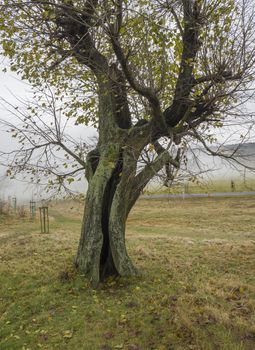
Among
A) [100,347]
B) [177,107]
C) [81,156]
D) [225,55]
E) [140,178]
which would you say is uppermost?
[225,55]

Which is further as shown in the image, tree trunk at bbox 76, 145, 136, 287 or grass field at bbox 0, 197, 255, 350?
tree trunk at bbox 76, 145, 136, 287

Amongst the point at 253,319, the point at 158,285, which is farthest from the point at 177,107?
the point at 253,319

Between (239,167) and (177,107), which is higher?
(177,107)

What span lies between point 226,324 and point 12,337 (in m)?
3.54

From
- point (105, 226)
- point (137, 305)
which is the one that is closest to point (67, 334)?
point (137, 305)

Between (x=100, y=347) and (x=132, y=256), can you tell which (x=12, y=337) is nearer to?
(x=100, y=347)

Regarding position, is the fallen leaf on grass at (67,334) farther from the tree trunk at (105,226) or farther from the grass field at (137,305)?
the tree trunk at (105,226)

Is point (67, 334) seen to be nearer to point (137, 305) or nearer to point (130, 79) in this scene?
point (137, 305)

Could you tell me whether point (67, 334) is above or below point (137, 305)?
below

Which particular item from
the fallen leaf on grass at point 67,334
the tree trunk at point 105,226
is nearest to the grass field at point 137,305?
the fallen leaf on grass at point 67,334

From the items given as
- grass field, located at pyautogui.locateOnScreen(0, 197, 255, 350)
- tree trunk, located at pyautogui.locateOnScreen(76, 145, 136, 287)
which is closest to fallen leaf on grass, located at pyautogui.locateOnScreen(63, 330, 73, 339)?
grass field, located at pyautogui.locateOnScreen(0, 197, 255, 350)

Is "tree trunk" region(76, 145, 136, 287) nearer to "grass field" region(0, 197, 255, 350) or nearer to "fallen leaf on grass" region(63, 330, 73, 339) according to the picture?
"grass field" region(0, 197, 255, 350)

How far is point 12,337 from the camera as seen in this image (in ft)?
17.9

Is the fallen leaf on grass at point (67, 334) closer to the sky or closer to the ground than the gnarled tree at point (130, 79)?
closer to the ground
